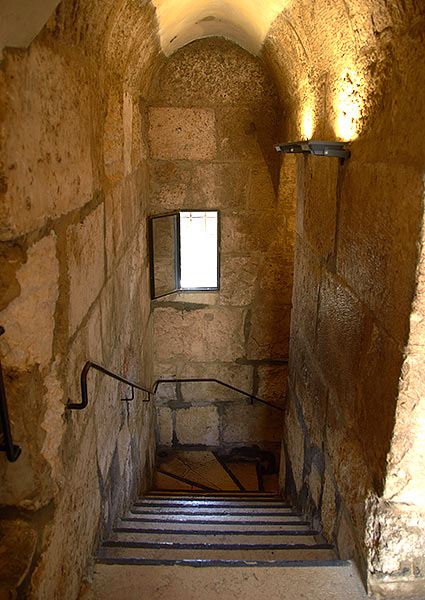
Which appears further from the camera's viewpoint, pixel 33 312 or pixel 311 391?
pixel 311 391

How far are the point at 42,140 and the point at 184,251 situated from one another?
104 inches

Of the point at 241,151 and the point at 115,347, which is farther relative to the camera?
the point at 241,151

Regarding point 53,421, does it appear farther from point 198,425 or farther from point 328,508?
point 198,425

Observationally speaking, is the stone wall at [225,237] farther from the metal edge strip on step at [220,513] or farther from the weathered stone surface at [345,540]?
the weathered stone surface at [345,540]

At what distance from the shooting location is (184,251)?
3.74 metres

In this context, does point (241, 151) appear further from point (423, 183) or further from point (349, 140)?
point (423, 183)

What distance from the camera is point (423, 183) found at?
117 cm

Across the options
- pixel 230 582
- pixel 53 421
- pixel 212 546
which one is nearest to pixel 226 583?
pixel 230 582

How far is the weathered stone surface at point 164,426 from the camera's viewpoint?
4066 mm

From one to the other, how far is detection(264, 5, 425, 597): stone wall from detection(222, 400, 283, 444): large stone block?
1.68 meters

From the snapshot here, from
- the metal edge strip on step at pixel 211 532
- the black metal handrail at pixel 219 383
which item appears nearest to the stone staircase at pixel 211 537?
the metal edge strip on step at pixel 211 532

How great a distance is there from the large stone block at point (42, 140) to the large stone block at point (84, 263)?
10 centimetres

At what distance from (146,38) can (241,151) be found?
1.33 metres

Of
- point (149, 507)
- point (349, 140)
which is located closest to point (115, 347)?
point (149, 507)
